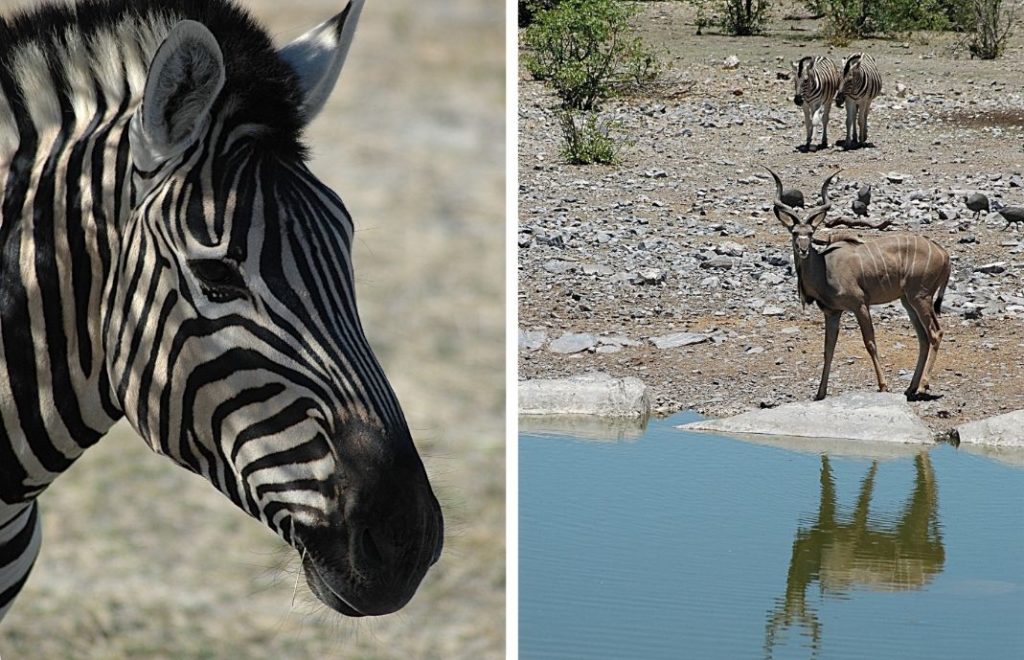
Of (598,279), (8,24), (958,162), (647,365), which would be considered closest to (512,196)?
(598,279)

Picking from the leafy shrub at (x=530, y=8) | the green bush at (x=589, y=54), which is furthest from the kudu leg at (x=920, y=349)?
the leafy shrub at (x=530, y=8)

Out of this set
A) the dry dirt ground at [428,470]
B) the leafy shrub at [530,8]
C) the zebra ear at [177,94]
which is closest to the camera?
the zebra ear at [177,94]

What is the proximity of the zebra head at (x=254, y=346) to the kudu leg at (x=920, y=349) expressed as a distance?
4645 mm

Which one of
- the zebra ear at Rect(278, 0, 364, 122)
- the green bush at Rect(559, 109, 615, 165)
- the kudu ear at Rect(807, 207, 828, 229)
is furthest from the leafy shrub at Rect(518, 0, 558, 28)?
the zebra ear at Rect(278, 0, 364, 122)

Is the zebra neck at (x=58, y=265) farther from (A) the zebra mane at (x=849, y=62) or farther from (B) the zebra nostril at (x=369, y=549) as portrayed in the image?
(A) the zebra mane at (x=849, y=62)

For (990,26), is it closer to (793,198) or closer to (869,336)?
(793,198)

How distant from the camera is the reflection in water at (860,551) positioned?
19.2 ft

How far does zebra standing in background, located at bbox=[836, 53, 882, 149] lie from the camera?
5.99 metres

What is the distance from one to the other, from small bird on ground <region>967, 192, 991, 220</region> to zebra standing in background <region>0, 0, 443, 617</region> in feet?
15.9

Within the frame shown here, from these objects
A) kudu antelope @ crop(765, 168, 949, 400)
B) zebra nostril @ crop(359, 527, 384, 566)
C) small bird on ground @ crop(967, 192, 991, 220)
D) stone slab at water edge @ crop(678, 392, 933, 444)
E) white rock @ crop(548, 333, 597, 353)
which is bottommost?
stone slab at water edge @ crop(678, 392, 933, 444)

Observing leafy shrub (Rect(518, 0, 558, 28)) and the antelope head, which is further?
leafy shrub (Rect(518, 0, 558, 28))

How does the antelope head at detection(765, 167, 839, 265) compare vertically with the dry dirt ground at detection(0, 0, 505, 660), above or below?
above

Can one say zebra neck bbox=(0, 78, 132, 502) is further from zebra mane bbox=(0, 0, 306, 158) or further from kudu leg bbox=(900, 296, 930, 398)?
kudu leg bbox=(900, 296, 930, 398)

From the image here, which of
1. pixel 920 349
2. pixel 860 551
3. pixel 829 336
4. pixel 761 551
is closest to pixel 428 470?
pixel 761 551
